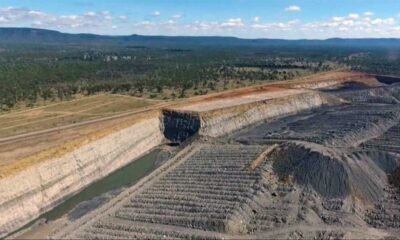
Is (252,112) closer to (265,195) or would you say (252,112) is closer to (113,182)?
(113,182)

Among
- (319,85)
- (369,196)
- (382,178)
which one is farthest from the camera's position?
(319,85)

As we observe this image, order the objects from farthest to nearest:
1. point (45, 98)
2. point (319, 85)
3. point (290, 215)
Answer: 1. point (319, 85)
2. point (45, 98)
3. point (290, 215)

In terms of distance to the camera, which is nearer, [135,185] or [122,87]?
[135,185]

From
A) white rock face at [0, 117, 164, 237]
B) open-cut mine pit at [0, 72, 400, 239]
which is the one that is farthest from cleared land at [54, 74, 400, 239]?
white rock face at [0, 117, 164, 237]

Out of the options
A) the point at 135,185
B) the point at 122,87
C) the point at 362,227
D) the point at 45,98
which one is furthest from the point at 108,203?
the point at 122,87

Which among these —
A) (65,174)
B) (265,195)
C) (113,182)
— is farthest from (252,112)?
(65,174)

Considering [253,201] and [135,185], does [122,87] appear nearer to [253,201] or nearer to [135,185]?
[135,185]
